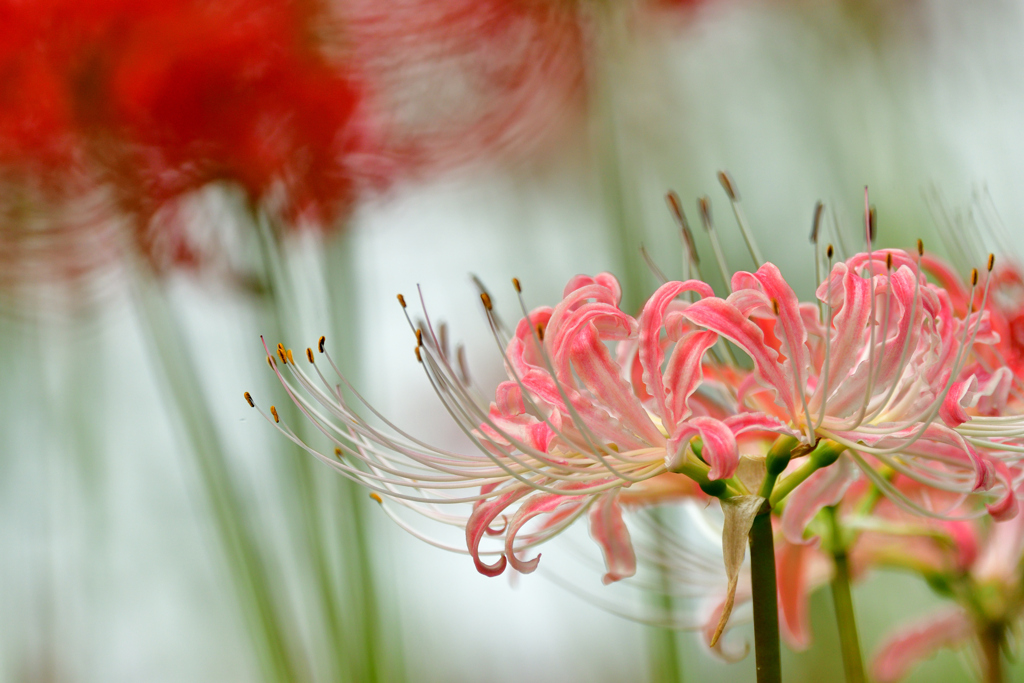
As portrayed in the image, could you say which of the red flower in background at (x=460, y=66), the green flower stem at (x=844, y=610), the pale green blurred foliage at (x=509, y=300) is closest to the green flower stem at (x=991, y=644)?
the green flower stem at (x=844, y=610)

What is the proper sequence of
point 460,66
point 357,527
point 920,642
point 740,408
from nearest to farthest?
point 740,408 < point 920,642 < point 357,527 < point 460,66

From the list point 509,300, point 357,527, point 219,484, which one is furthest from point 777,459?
point 509,300

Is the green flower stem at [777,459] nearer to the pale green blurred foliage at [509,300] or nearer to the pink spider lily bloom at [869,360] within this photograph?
the pink spider lily bloom at [869,360]

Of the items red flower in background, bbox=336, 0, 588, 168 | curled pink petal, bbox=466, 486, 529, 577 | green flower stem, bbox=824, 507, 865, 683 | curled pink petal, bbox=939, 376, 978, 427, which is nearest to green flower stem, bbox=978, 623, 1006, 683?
green flower stem, bbox=824, 507, 865, 683

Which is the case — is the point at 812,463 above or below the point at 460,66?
below

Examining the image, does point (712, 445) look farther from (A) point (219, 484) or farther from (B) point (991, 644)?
(A) point (219, 484)
